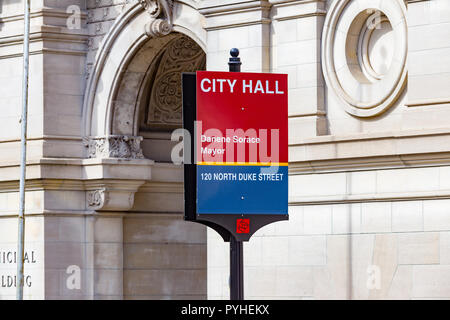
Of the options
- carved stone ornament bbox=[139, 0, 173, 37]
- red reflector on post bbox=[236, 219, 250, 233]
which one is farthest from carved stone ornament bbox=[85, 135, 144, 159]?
red reflector on post bbox=[236, 219, 250, 233]

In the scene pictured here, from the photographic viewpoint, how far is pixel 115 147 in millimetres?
22797

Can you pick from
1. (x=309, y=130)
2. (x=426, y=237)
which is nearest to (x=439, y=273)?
(x=426, y=237)

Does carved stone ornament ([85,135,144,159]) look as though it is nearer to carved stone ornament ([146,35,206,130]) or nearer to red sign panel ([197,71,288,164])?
carved stone ornament ([146,35,206,130])

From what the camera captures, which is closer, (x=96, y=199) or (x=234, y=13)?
(x=234, y=13)


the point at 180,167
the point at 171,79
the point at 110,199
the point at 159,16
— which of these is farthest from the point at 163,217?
the point at 159,16

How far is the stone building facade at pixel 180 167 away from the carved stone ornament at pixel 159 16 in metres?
0.03

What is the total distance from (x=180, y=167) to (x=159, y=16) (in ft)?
11.5

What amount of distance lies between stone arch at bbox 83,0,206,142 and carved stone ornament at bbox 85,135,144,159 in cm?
7

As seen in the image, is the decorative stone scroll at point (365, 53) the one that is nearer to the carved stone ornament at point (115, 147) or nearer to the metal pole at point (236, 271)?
the carved stone ornament at point (115, 147)

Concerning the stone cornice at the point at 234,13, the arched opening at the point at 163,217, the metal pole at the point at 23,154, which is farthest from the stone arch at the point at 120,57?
the metal pole at the point at 23,154

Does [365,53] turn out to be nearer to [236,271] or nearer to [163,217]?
[163,217]

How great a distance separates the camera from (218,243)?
20.0m
